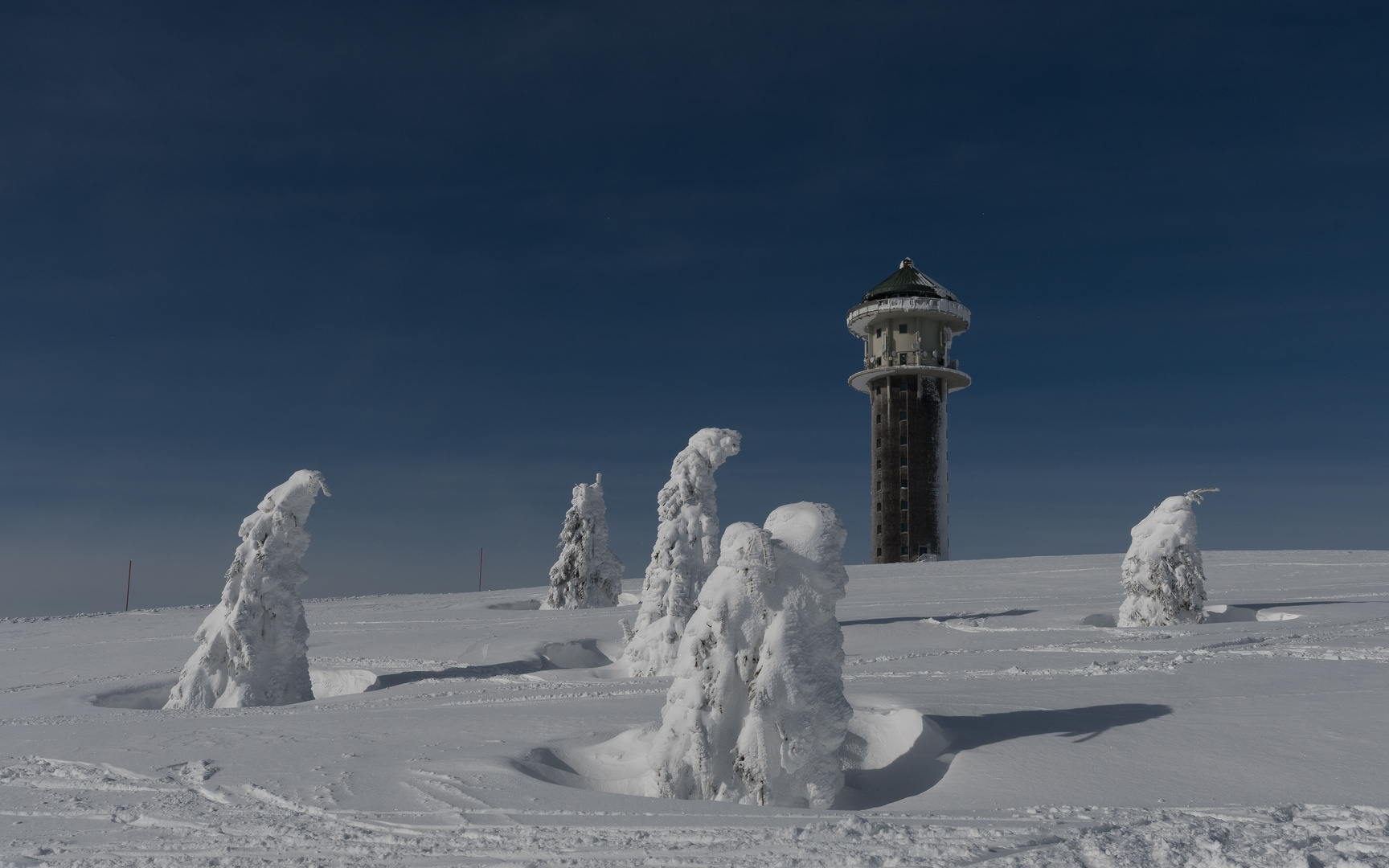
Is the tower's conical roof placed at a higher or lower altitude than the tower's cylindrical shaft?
higher

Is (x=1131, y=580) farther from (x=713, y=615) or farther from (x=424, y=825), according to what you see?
(x=424, y=825)

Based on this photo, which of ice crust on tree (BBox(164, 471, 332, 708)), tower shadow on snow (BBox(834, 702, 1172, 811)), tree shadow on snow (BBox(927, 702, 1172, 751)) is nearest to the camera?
tower shadow on snow (BBox(834, 702, 1172, 811))

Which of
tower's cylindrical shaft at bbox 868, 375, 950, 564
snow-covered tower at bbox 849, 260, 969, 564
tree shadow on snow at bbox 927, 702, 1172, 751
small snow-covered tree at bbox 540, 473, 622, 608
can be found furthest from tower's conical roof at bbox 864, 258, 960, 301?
tree shadow on snow at bbox 927, 702, 1172, 751

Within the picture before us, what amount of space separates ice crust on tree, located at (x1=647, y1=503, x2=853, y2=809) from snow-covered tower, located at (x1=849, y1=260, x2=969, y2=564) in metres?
38.4

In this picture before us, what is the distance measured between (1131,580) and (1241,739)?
11917mm

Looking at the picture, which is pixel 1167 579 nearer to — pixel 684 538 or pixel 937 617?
pixel 937 617

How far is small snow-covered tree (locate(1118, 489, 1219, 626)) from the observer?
1864 cm

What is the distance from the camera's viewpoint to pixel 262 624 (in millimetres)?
14359

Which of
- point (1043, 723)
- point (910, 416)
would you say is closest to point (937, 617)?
point (1043, 723)

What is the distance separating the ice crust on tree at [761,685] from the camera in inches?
296

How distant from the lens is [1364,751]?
7512 millimetres

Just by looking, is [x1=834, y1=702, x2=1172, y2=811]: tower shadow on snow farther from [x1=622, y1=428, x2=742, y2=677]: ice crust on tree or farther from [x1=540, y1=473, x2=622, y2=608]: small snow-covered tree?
[x1=540, y1=473, x2=622, y2=608]: small snow-covered tree

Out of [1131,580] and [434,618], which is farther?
[434,618]

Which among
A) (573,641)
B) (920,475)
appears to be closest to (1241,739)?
(573,641)
